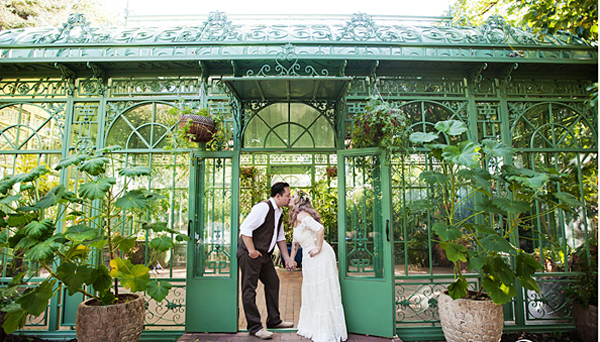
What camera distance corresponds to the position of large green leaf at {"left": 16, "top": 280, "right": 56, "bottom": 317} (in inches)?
117

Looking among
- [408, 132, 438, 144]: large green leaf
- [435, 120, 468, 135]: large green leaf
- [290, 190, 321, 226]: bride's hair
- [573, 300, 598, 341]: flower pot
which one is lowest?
[573, 300, 598, 341]: flower pot

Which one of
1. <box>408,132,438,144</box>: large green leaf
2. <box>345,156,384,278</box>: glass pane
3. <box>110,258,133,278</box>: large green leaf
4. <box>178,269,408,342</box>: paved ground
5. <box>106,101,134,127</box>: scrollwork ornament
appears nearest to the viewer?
<box>110,258,133,278</box>: large green leaf

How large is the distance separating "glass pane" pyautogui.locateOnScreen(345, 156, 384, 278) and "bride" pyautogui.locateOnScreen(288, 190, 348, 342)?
388 millimetres

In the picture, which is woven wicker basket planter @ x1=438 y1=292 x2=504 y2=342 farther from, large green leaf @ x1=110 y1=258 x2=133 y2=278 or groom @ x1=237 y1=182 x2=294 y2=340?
large green leaf @ x1=110 y1=258 x2=133 y2=278

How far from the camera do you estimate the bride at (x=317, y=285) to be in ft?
12.0

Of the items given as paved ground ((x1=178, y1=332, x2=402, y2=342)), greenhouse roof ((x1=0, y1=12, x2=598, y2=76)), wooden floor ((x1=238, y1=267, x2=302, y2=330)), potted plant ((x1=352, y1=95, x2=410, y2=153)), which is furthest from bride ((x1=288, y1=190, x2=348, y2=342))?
greenhouse roof ((x1=0, y1=12, x2=598, y2=76))

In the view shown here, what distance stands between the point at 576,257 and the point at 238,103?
484cm

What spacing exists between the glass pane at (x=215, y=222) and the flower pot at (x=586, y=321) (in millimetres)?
4126

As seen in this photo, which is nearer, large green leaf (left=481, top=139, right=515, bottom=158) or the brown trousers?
large green leaf (left=481, top=139, right=515, bottom=158)

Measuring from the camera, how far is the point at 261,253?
398cm

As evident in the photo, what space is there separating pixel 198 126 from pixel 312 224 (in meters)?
1.73

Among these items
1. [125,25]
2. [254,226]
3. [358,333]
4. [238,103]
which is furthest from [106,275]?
[125,25]

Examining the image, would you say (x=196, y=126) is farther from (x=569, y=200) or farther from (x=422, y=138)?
(x=569, y=200)

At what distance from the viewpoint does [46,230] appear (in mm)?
3014
